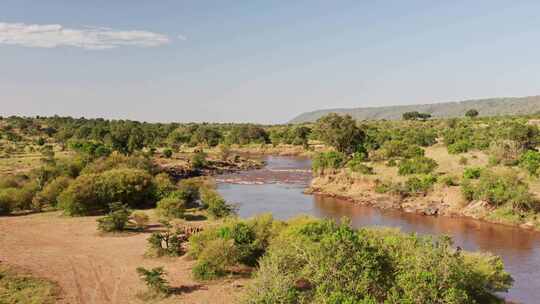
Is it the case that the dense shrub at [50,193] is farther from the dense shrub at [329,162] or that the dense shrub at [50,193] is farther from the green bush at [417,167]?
the green bush at [417,167]

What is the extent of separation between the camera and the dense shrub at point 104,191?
38312mm

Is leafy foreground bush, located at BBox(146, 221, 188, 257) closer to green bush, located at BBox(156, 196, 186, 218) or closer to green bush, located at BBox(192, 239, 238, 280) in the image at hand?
green bush, located at BBox(192, 239, 238, 280)

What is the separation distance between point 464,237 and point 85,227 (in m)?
27.6

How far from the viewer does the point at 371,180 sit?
49906 millimetres

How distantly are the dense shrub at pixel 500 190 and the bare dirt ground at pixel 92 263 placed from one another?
25.1m

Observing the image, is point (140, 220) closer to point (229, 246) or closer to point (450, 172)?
point (229, 246)

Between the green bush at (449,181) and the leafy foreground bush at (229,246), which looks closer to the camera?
the leafy foreground bush at (229,246)

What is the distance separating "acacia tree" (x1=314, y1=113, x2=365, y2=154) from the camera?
70.2 metres

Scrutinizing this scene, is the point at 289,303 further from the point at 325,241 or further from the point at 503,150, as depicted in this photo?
the point at 503,150

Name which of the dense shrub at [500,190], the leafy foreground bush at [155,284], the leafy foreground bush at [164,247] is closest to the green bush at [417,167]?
the dense shrub at [500,190]

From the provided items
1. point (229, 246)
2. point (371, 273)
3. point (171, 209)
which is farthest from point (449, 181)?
point (371, 273)

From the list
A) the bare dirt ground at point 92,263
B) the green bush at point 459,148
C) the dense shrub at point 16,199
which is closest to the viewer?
the bare dirt ground at point 92,263

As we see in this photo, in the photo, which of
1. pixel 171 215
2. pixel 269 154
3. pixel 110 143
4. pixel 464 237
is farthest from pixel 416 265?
pixel 269 154

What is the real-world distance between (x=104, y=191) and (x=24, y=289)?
19419 mm
